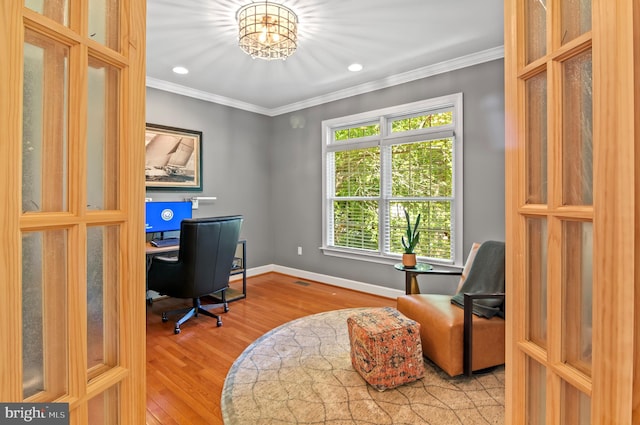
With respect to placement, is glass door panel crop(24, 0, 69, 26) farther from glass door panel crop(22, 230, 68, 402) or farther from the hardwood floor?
the hardwood floor

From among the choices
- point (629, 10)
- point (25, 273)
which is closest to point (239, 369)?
point (25, 273)

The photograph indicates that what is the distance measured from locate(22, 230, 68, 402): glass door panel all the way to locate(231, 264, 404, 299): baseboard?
3.59m

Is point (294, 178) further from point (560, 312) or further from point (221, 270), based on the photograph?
point (560, 312)

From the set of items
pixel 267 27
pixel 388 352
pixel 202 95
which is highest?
pixel 202 95

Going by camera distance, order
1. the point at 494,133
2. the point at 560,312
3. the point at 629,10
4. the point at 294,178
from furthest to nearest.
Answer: the point at 294,178 < the point at 494,133 < the point at 560,312 < the point at 629,10

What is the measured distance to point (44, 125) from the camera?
639 millimetres

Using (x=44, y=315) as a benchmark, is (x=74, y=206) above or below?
above

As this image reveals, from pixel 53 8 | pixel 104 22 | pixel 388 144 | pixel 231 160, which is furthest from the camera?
pixel 231 160

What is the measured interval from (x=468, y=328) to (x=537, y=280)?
1427 millimetres

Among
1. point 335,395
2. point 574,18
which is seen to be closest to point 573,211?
point 574,18

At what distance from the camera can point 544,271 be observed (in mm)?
800

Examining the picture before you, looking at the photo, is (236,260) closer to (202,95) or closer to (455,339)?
(202,95)

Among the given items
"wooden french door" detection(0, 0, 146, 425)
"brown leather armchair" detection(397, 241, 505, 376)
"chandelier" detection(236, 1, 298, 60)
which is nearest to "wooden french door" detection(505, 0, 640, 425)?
"wooden french door" detection(0, 0, 146, 425)

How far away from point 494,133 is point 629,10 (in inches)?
112
